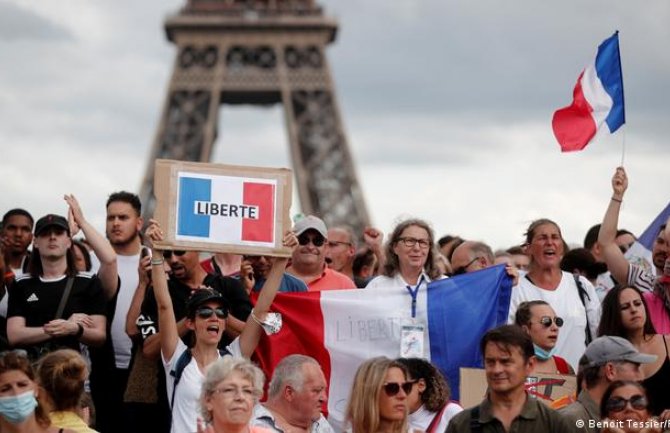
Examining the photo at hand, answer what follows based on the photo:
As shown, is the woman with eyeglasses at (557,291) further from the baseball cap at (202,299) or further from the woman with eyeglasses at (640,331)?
the baseball cap at (202,299)

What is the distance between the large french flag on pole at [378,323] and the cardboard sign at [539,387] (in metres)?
0.67

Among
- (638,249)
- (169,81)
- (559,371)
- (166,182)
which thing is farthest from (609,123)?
(169,81)

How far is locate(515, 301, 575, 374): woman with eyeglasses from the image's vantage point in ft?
34.0

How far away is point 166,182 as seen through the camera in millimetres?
10633

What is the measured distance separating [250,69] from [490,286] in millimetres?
49065

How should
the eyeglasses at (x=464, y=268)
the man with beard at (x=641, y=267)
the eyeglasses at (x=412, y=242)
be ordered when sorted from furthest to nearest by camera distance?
the eyeglasses at (x=464, y=268), the man with beard at (x=641, y=267), the eyeglasses at (x=412, y=242)

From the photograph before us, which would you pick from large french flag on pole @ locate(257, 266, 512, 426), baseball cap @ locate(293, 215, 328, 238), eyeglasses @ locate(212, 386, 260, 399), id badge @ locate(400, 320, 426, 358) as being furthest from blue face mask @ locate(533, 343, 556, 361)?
eyeglasses @ locate(212, 386, 260, 399)

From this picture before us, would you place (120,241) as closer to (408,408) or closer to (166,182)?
(166,182)

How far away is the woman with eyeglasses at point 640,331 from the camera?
1036cm

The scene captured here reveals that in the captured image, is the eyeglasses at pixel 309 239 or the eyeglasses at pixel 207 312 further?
the eyeglasses at pixel 309 239

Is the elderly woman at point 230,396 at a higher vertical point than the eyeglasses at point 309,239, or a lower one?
lower

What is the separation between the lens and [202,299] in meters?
9.98

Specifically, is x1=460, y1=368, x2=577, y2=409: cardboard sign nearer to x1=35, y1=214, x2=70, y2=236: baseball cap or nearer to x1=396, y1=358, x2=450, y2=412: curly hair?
x1=396, y1=358, x2=450, y2=412: curly hair

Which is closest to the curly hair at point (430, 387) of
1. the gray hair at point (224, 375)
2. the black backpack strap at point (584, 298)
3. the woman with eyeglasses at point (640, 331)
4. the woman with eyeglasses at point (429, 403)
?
the woman with eyeglasses at point (429, 403)
